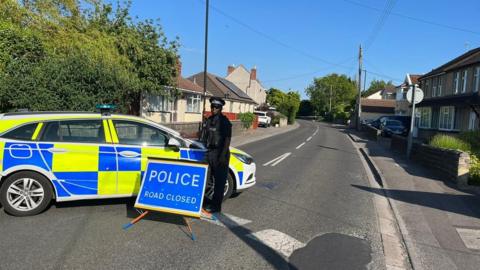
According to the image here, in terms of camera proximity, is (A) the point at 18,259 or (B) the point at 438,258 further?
(B) the point at 438,258

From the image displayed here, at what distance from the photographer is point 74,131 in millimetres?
6574

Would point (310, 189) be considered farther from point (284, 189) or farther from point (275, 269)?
point (275, 269)

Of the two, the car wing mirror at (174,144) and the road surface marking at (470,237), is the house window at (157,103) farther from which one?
the road surface marking at (470,237)

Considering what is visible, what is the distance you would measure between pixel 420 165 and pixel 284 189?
7.10 meters

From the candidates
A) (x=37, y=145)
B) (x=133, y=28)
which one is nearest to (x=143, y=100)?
(x=133, y=28)

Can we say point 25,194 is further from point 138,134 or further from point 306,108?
point 306,108

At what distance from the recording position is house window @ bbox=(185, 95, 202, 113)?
32125 mm

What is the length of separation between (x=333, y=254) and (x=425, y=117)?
38.0m

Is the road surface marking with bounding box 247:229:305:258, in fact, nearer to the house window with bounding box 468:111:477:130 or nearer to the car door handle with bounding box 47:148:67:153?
the car door handle with bounding box 47:148:67:153

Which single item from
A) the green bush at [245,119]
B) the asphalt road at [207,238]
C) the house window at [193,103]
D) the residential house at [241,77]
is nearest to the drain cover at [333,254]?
the asphalt road at [207,238]

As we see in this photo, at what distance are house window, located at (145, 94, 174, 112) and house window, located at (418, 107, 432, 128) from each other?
78.0 feet

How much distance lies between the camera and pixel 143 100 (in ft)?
82.6

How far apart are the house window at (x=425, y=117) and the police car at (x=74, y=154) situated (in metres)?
35.7

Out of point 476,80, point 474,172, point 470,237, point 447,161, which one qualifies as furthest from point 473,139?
point 476,80
